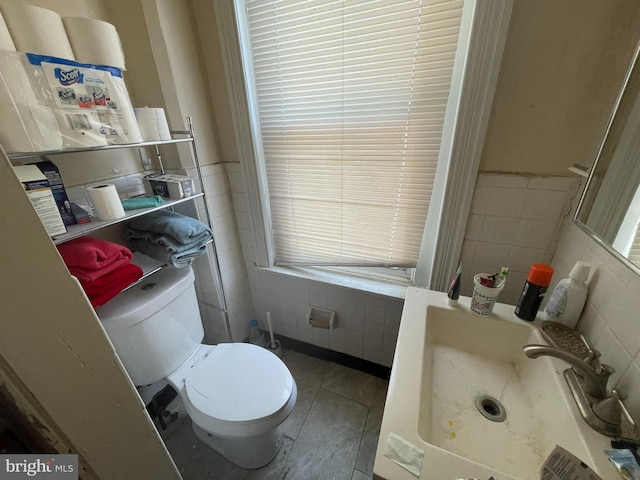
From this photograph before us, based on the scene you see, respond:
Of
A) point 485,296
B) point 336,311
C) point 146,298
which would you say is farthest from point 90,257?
point 485,296

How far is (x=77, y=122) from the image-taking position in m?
0.68

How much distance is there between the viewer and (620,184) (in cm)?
65

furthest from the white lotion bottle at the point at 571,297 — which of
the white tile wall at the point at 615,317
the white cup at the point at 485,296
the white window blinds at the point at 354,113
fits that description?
the white window blinds at the point at 354,113

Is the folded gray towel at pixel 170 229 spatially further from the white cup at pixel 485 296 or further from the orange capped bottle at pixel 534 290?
the orange capped bottle at pixel 534 290

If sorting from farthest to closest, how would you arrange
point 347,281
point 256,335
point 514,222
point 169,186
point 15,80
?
point 256,335 < point 347,281 < point 169,186 < point 514,222 < point 15,80

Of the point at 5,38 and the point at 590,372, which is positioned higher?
the point at 5,38

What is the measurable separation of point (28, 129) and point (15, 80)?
A: 0.10 metres

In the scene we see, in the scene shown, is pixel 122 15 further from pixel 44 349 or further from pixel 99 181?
pixel 44 349

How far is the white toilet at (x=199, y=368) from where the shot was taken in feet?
2.88

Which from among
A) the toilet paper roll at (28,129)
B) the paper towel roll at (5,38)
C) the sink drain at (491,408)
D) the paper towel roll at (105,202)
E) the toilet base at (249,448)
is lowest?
the toilet base at (249,448)

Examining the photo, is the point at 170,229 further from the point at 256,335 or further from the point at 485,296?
the point at 485,296

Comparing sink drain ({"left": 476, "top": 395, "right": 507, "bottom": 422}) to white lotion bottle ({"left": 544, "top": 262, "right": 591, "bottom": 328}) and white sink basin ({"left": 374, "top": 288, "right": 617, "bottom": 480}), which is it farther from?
white lotion bottle ({"left": 544, "top": 262, "right": 591, "bottom": 328})

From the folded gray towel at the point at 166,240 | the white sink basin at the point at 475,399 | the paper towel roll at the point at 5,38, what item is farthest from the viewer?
the folded gray towel at the point at 166,240

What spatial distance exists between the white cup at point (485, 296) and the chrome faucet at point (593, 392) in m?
0.19
